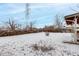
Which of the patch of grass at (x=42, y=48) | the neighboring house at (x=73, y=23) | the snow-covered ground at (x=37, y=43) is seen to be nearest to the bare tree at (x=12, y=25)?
the snow-covered ground at (x=37, y=43)

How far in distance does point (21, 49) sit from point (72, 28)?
22.0 inches

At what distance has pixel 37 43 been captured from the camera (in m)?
2.52

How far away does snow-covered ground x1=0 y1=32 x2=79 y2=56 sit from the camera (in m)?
2.50

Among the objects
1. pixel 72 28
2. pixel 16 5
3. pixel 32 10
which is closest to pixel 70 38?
pixel 72 28

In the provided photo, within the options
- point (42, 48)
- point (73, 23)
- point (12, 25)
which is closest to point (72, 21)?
point (73, 23)

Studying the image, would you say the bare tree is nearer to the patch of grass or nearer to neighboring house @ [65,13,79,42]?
the patch of grass

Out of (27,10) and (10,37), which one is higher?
(27,10)

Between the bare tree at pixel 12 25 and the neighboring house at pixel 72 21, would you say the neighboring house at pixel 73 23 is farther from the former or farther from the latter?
the bare tree at pixel 12 25

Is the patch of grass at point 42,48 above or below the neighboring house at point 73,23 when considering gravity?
below

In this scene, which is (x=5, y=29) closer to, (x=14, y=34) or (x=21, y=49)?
(x=14, y=34)

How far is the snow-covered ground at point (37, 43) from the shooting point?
8.19ft

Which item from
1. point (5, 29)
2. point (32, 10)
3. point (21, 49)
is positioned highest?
point (32, 10)

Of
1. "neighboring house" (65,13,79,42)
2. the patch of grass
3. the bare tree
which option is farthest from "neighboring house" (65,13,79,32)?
the bare tree

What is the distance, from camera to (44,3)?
8.25ft
